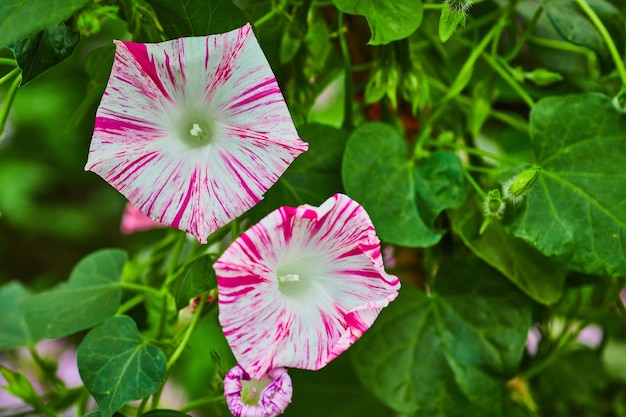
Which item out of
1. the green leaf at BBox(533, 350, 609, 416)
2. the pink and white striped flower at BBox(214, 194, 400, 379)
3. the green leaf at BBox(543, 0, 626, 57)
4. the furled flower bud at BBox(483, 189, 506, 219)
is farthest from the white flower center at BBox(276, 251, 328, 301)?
the green leaf at BBox(533, 350, 609, 416)

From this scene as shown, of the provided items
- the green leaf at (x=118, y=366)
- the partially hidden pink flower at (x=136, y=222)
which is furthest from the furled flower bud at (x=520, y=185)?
the partially hidden pink flower at (x=136, y=222)

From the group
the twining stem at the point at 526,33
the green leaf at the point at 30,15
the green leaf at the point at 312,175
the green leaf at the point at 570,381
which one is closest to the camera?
the green leaf at the point at 30,15

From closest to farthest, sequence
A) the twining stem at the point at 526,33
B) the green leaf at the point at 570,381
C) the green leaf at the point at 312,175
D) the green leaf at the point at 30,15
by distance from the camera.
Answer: the green leaf at the point at 30,15
the green leaf at the point at 312,175
the twining stem at the point at 526,33
the green leaf at the point at 570,381

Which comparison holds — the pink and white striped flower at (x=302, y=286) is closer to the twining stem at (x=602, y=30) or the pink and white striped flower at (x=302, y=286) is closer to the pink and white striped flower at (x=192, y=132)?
the pink and white striped flower at (x=192, y=132)

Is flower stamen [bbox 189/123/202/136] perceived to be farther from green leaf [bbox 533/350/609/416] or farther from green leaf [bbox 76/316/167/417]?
green leaf [bbox 533/350/609/416]

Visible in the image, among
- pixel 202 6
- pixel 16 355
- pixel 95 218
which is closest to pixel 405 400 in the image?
pixel 202 6

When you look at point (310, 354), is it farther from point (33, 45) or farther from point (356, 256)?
point (33, 45)
